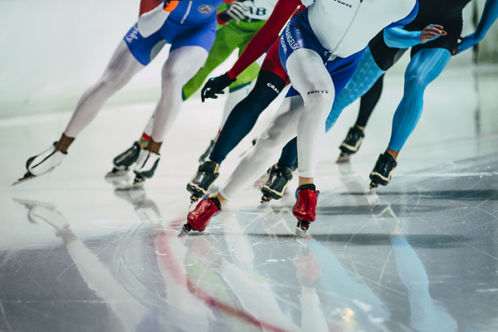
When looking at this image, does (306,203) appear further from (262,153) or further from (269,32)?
(269,32)

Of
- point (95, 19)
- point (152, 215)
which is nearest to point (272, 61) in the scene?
point (152, 215)

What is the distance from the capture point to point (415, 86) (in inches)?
166

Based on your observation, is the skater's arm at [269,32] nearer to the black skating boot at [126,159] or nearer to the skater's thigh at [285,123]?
the skater's thigh at [285,123]

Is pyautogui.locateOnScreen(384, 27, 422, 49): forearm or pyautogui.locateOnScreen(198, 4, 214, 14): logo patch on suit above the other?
pyautogui.locateOnScreen(384, 27, 422, 49): forearm

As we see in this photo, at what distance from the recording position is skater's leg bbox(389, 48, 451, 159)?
4.20 m

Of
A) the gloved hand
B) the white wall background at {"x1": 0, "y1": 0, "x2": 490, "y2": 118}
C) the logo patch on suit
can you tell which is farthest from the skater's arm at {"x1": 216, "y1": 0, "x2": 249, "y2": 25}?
the white wall background at {"x1": 0, "y1": 0, "x2": 490, "y2": 118}

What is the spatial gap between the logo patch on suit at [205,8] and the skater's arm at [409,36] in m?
1.05

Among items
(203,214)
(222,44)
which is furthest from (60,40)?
(203,214)

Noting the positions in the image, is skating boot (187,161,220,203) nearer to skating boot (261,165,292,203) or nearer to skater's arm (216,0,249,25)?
skating boot (261,165,292,203)

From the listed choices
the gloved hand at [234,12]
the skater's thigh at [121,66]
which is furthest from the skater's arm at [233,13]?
the skater's thigh at [121,66]

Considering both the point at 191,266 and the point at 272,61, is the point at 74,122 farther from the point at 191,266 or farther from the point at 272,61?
the point at 191,266

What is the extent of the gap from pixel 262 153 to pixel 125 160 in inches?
70.7

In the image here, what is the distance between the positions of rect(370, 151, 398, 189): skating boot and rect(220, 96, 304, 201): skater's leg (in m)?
0.89

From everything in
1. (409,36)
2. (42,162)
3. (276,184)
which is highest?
(409,36)
